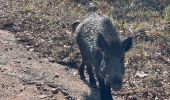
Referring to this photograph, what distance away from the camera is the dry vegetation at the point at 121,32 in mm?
6973

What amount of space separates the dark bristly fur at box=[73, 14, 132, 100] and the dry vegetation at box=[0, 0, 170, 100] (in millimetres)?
544

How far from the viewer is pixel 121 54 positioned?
5977mm

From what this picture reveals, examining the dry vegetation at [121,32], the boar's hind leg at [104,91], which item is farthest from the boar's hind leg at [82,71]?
the boar's hind leg at [104,91]

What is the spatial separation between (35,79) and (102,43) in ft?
4.56

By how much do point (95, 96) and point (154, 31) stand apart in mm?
2594

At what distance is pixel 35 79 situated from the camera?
686 centimetres

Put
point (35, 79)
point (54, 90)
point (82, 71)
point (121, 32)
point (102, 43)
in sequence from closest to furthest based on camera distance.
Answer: point (102, 43), point (54, 90), point (35, 79), point (82, 71), point (121, 32)

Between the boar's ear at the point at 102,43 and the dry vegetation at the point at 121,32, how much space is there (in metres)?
0.92

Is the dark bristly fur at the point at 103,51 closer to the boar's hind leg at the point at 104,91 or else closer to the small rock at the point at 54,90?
the boar's hind leg at the point at 104,91

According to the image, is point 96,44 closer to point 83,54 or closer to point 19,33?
point 83,54

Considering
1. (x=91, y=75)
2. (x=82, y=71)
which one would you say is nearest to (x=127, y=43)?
(x=91, y=75)

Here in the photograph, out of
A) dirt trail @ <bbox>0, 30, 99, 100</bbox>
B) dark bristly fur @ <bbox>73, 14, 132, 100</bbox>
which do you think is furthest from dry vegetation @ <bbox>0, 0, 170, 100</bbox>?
dark bristly fur @ <bbox>73, 14, 132, 100</bbox>

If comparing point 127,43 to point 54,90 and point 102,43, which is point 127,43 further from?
point 54,90

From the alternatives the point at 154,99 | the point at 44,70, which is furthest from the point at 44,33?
the point at 154,99
